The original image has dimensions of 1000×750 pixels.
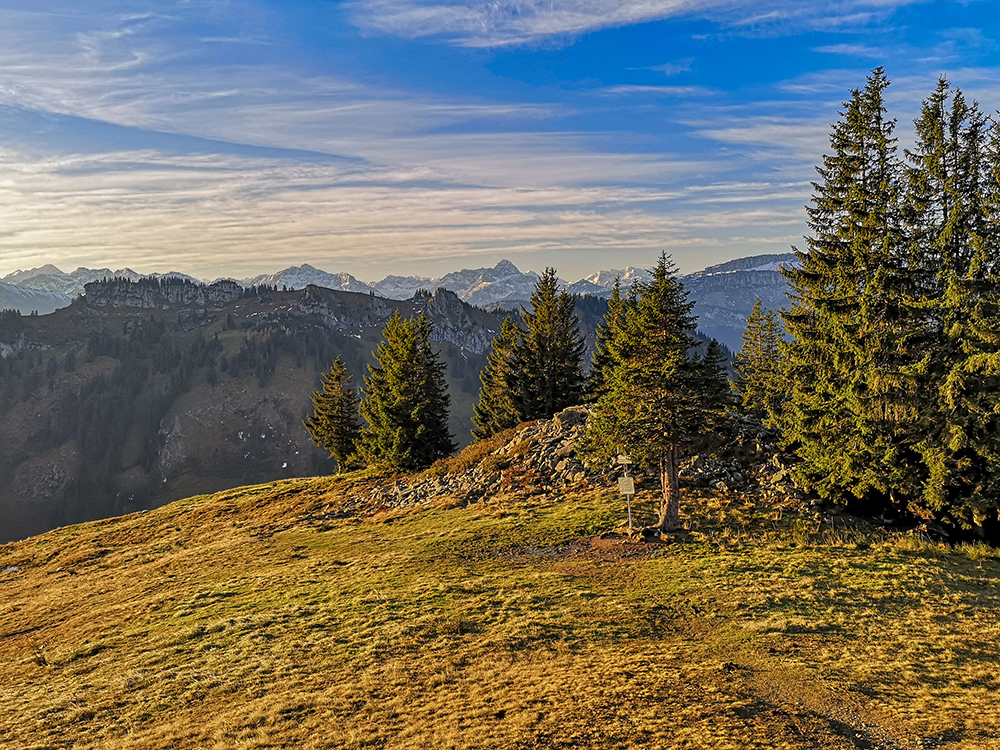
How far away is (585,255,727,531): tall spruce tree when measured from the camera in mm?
24891

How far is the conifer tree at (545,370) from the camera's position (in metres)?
55.4

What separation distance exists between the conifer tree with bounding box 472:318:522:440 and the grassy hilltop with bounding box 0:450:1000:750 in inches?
1090

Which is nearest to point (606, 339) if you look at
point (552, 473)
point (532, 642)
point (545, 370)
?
point (545, 370)

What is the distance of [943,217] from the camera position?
24828mm

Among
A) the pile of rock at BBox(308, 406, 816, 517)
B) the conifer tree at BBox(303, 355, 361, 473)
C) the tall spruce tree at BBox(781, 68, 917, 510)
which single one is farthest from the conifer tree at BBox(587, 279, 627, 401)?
the conifer tree at BBox(303, 355, 361, 473)

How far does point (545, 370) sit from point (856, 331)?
32.3 meters

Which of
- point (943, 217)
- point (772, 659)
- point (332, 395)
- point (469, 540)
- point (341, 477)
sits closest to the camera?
point (772, 659)

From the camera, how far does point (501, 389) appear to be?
201ft

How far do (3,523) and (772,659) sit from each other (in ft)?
746

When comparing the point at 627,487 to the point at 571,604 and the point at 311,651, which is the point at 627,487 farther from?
the point at 311,651

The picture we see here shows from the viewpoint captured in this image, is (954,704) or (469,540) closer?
(954,704)

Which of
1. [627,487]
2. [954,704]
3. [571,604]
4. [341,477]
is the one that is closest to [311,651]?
[571,604]

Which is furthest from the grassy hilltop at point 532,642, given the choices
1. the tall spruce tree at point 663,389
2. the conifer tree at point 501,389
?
the conifer tree at point 501,389

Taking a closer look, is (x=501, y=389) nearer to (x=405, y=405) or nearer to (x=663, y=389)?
(x=405, y=405)
